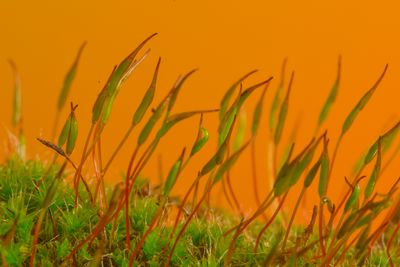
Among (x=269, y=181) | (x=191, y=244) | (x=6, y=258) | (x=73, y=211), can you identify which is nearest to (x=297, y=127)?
(x=269, y=181)

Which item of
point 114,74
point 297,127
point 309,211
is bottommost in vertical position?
point 309,211

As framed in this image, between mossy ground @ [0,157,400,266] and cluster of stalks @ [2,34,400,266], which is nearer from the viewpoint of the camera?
cluster of stalks @ [2,34,400,266]

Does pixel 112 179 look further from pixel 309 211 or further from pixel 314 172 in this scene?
pixel 314 172

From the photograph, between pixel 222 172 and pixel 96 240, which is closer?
pixel 222 172

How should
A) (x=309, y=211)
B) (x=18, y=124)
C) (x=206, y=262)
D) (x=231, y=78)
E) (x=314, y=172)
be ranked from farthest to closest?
1. (x=231, y=78)
2. (x=18, y=124)
3. (x=309, y=211)
4. (x=206, y=262)
5. (x=314, y=172)

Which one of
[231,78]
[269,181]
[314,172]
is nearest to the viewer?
[314,172]

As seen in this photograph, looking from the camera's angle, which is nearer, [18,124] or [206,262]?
[206,262]

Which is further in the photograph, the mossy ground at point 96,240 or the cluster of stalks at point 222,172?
the mossy ground at point 96,240

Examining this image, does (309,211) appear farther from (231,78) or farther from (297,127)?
(231,78)

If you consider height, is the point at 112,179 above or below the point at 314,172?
below

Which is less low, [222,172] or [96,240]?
[222,172]
